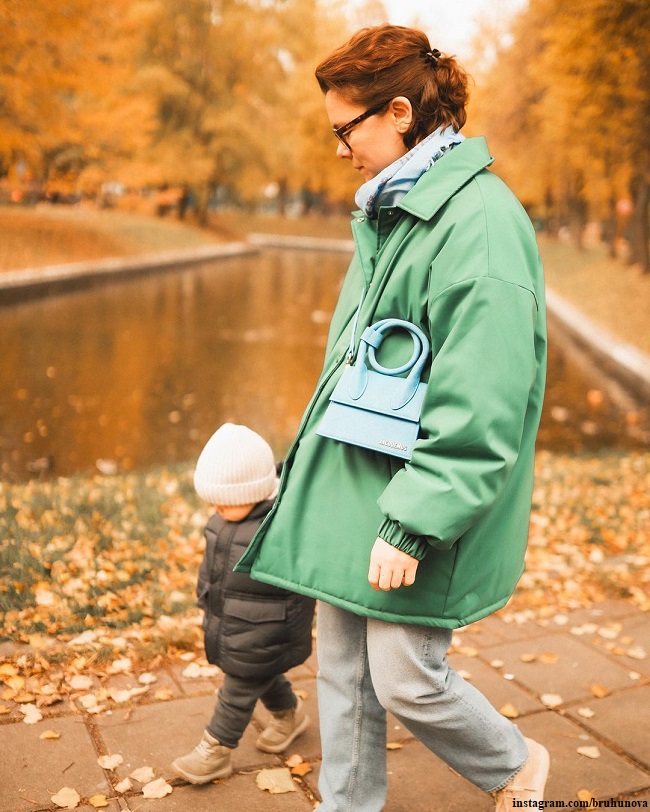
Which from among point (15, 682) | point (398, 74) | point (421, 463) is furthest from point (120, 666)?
point (398, 74)

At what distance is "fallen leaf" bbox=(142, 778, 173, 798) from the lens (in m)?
2.61

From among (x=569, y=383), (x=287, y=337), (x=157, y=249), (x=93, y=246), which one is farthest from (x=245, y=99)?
(x=569, y=383)

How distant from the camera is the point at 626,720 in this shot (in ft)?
10.4

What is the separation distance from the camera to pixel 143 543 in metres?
4.69

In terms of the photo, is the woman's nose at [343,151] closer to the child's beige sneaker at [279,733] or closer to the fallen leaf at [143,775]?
the child's beige sneaker at [279,733]

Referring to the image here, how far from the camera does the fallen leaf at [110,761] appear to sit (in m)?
2.74

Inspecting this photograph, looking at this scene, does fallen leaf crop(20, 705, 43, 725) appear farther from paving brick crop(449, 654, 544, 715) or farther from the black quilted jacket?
paving brick crop(449, 654, 544, 715)

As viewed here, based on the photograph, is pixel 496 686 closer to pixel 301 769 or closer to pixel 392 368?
pixel 301 769

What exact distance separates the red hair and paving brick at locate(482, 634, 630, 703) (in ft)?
7.36

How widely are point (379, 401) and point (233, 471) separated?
2.42 ft

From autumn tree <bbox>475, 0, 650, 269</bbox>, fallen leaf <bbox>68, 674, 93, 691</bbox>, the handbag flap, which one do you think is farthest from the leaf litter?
autumn tree <bbox>475, 0, 650, 269</bbox>

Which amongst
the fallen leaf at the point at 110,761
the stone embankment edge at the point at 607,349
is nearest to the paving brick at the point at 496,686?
the fallen leaf at the point at 110,761

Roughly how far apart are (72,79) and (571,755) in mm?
18790

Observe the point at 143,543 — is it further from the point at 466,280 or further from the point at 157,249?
the point at 157,249
